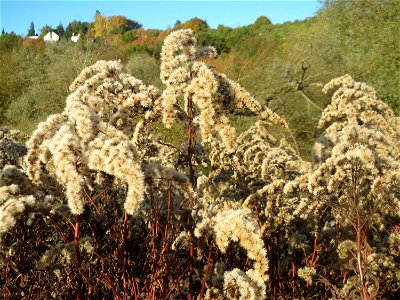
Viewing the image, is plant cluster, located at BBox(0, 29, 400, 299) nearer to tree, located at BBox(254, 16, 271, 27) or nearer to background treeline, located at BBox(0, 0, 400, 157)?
background treeline, located at BBox(0, 0, 400, 157)

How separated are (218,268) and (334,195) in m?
1.17

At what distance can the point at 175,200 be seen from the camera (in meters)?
4.33

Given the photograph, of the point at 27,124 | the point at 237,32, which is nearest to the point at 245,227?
the point at 27,124

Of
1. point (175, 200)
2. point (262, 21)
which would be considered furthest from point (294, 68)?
point (262, 21)

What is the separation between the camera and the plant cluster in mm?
2457

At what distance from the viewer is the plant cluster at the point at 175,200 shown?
2457mm

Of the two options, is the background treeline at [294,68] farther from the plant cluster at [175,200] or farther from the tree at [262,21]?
the tree at [262,21]

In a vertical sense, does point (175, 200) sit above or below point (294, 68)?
below

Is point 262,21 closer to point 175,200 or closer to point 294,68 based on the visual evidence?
point 294,68

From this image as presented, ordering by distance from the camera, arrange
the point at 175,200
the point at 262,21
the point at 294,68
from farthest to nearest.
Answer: the point at 262,21 < the point at 294,68 < the point at 175,200

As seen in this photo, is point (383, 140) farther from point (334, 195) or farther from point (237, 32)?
point (237, 32)

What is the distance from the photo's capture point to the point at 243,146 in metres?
6.30

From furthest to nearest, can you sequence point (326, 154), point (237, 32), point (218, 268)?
point (237, 32) → point (326, 154) → point (218, 268)

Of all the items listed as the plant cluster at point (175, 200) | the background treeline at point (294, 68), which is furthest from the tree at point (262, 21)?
the plant cluster at point (175, 200)
